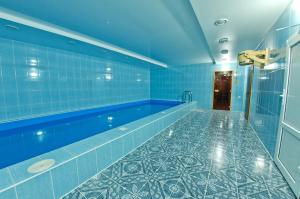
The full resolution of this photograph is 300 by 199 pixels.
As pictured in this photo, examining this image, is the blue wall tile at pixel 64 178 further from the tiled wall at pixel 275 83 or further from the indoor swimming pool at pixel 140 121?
the tiled wall at pixel 275 83

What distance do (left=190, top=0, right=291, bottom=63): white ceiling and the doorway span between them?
10.6 ft

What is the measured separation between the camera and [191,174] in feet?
5.08

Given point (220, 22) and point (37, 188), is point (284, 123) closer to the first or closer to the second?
point (220, 22)

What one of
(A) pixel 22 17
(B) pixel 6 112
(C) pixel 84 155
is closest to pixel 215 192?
(C) pixel 84 155

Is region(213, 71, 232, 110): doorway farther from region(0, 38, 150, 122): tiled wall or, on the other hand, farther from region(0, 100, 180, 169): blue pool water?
region(0, 100, 180, 169): blue pool water

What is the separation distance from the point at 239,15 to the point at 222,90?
4.59 metres

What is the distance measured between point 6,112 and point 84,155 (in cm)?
329

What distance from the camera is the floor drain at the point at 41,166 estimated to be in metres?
1.11

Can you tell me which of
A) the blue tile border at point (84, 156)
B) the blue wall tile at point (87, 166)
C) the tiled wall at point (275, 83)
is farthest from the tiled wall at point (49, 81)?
the tiled wall at point (275, 83)

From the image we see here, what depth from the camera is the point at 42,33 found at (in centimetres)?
273

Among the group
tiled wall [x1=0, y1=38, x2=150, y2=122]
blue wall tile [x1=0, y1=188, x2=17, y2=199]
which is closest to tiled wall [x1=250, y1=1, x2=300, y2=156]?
blue wall tile [x1=0, y1=188, x2=17, y2=199]

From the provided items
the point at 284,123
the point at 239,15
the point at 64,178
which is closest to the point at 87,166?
the point at 64,178

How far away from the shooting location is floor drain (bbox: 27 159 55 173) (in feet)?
3.64

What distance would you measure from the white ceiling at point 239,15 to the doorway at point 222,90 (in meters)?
3.24
